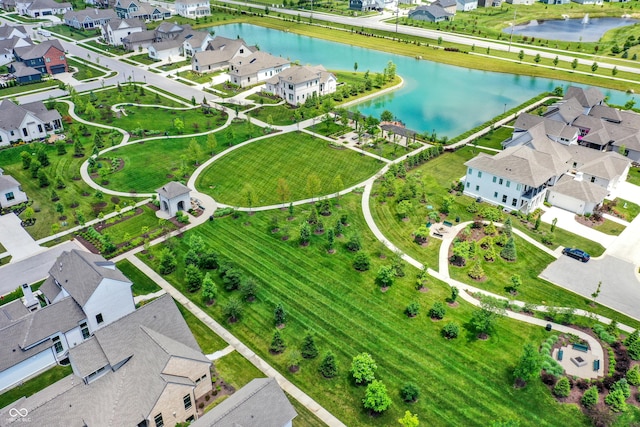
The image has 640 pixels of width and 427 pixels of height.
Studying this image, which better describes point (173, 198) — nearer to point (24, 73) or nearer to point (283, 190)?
point (283, 190)

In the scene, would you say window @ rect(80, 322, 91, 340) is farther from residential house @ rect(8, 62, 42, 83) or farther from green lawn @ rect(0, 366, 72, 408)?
residential house @ rect(8, 62, 42, 83)

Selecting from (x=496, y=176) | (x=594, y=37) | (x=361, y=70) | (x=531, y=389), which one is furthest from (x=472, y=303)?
(x=594, y=37)

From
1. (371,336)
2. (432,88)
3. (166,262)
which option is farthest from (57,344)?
(432,88)

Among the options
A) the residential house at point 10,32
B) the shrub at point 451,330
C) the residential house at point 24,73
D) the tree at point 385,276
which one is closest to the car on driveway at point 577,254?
the shrub at point 451,330

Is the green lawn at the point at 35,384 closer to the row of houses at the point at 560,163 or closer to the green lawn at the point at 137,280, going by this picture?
the green lawn at the point at 137,280

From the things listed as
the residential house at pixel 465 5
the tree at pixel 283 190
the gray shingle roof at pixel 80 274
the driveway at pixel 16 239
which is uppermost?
the residential house at pixel 465 5

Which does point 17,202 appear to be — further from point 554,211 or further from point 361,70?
point 361,70
